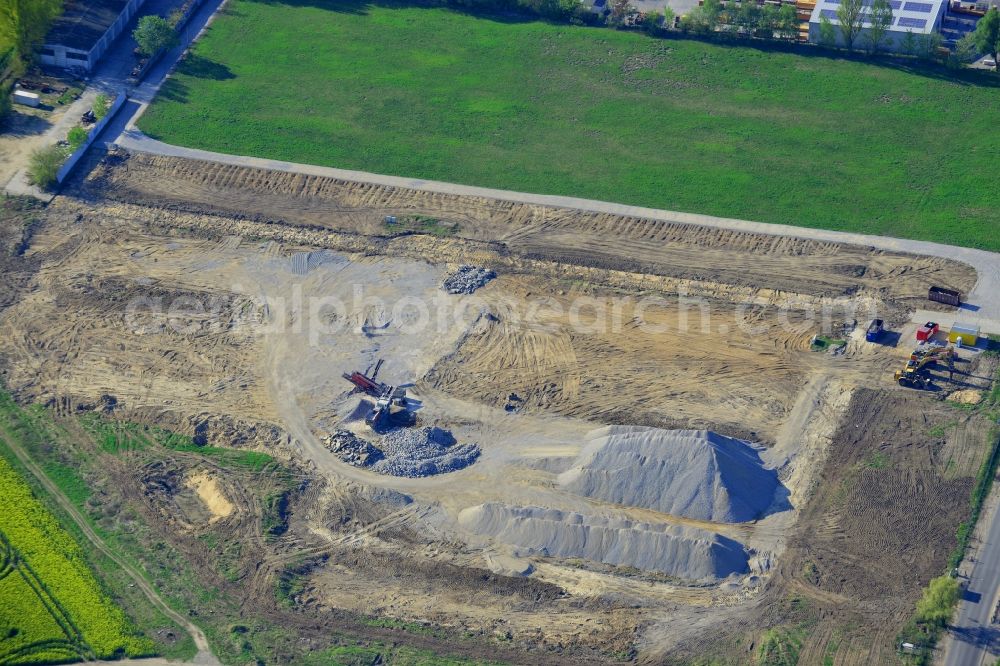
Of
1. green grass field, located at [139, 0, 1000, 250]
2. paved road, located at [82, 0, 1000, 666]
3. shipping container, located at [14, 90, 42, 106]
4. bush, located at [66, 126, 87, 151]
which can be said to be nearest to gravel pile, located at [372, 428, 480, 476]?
paved road, located at [82, 0, 1000, 666]

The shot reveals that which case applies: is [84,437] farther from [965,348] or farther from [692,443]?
[965,348]

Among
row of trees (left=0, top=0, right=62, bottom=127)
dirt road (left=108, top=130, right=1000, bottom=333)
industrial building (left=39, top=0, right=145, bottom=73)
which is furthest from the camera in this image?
industrial building (left=39, top=0, right=145, bottom=73)

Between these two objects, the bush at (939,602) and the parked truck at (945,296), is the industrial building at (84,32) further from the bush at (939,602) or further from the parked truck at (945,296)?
the bush at (939,602)

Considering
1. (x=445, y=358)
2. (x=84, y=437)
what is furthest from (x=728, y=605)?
(x=84, y=437)

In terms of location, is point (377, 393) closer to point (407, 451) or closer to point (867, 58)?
point (407, 451)

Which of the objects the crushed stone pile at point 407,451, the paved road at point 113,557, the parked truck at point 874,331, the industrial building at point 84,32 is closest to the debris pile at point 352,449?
the crushed stone pile at point 407,451

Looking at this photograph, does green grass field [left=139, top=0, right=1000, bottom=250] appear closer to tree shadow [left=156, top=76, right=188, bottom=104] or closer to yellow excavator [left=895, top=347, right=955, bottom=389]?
tree shadow [left=156, top=76, right=188, bottom=104]
